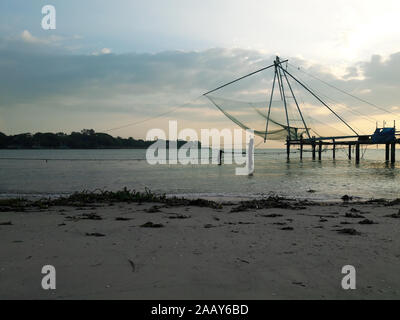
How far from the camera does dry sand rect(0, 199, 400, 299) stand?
2.32 meters

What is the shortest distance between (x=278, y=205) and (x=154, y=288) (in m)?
4.82

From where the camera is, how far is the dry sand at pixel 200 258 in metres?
2.32

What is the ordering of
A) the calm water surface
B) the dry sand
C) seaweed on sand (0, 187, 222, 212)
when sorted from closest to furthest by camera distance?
the dry sand → seaweed on sand (0, 187, 222, 212) → the calm water surface

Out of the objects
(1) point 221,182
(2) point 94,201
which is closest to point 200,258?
(2) point 94,201

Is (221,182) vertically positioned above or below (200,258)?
below

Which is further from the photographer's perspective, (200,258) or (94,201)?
(94,201)

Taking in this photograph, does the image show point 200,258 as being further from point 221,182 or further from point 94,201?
point 221,182

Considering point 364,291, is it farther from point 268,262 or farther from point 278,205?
point 278,205

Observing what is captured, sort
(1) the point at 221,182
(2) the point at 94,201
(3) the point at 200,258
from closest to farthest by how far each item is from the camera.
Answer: (3) the point at 200,258 → (2) the point at 94,201 → (1) the point at 221,182

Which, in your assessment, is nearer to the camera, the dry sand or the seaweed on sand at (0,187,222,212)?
the dry sand

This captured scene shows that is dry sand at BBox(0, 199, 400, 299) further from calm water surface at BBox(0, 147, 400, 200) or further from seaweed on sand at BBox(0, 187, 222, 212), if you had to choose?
calm water surface at BBox(0, 147, 400, 200)

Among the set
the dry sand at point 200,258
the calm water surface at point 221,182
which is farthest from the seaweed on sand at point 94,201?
the calm water surface at point 221,182

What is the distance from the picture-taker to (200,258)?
3025mm

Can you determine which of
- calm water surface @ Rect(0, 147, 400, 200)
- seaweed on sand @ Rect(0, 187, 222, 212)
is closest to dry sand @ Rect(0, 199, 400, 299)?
seaweed on sand @ Rect(0, 187, 222, 212)
